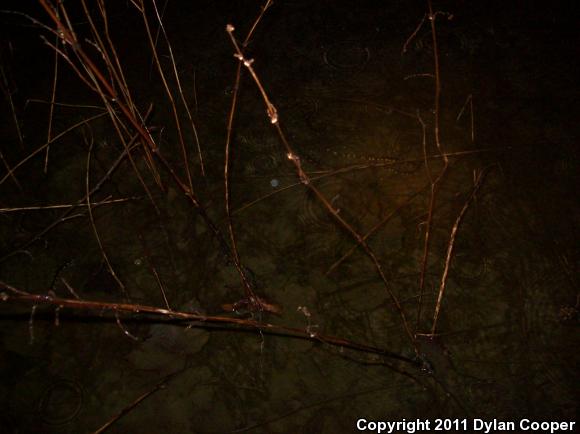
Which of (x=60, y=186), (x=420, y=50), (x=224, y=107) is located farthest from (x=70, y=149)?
(x=420, y=50)

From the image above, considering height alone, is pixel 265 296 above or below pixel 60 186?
below

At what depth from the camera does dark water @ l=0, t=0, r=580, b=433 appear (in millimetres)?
1327

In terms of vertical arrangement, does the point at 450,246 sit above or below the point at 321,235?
above

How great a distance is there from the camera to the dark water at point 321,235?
1327 mm

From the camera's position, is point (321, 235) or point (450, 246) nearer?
point (450, 246)

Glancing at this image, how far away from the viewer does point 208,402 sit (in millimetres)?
1347

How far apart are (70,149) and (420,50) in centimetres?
187

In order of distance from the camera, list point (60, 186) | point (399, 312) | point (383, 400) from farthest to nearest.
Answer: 1. point (60, 186)
2. point (399, 312)
3. point (383, 400)

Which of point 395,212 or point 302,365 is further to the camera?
point 395,212

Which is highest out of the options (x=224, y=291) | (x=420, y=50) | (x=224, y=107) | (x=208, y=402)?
(x=420, y=50)

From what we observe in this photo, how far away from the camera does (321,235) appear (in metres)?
1.64

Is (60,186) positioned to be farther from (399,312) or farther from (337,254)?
(399,312)

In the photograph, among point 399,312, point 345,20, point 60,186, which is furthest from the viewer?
point 345,20

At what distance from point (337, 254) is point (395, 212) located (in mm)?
296
